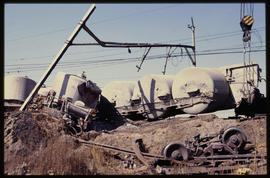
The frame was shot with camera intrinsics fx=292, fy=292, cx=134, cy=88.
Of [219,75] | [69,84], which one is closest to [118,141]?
[69,84]

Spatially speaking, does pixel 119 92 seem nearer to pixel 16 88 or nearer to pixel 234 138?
pixel 16 88

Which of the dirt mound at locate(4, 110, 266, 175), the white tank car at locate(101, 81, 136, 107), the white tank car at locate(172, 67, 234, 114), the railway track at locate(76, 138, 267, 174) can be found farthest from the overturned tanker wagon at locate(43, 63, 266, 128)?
the railway track at locate(76, 138, 267, 174)

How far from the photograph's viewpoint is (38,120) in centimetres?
1099

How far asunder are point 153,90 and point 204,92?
3289 millimetres

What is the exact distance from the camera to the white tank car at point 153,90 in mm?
15312

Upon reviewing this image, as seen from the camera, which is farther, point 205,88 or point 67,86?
point 67,86

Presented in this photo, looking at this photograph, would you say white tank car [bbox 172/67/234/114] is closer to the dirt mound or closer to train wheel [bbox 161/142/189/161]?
the dirt mound

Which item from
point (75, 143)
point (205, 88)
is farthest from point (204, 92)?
point (75, 143)

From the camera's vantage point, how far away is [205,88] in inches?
525

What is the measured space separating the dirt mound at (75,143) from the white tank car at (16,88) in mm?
3028

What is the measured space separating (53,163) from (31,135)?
84.4 inches

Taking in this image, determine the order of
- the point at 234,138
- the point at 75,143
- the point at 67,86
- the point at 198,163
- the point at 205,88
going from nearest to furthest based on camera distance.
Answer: the point at 198,163 → the point at 234,138 → the point at 75,143 → the point at 205,88 → the point at 67,86

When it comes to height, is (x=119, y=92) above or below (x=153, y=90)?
above

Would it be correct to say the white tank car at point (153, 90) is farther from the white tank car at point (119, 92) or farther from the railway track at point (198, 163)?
the railway track at point (198, 163)
